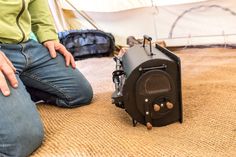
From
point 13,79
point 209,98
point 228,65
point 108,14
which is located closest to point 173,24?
point 108,14

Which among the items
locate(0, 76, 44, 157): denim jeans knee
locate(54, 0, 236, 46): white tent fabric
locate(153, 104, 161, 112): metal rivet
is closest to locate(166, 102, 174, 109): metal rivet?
locate(153, 104, 161, 112): metal rivet

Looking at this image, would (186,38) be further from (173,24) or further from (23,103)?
(23,103)

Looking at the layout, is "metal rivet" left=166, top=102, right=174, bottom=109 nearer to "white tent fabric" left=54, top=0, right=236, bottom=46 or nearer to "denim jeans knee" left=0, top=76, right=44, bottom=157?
"denim jeans knee" left=0, top=76, right=44, bottom=157

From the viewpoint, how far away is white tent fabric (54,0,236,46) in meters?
2.06

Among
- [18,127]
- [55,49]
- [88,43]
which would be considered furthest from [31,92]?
[88,43]

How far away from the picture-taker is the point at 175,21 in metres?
2.21

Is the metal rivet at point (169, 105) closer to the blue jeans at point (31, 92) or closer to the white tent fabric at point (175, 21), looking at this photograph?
the blue jeans at point (31, 92)

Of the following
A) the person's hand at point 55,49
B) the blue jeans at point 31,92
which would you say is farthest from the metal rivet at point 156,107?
the person's hand at point 55,49

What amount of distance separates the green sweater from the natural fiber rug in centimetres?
26

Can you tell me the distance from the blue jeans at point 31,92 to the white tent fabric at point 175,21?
1256 mm

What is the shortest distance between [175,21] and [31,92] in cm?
137

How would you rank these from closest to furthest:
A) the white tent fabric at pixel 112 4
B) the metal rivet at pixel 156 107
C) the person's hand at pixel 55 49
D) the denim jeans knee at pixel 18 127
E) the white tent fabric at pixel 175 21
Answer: the denim jeans knee at pixel 18 127 → the metal rivet at pixel 156 107 → the person's hand at pixel 55 49 → the white tent fabric at pixel 175 21 → the white tent fabric at pixel 112 4

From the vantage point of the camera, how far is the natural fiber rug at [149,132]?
720 millimetres

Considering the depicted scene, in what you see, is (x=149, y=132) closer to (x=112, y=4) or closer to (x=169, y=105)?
(x=169, y=105)
